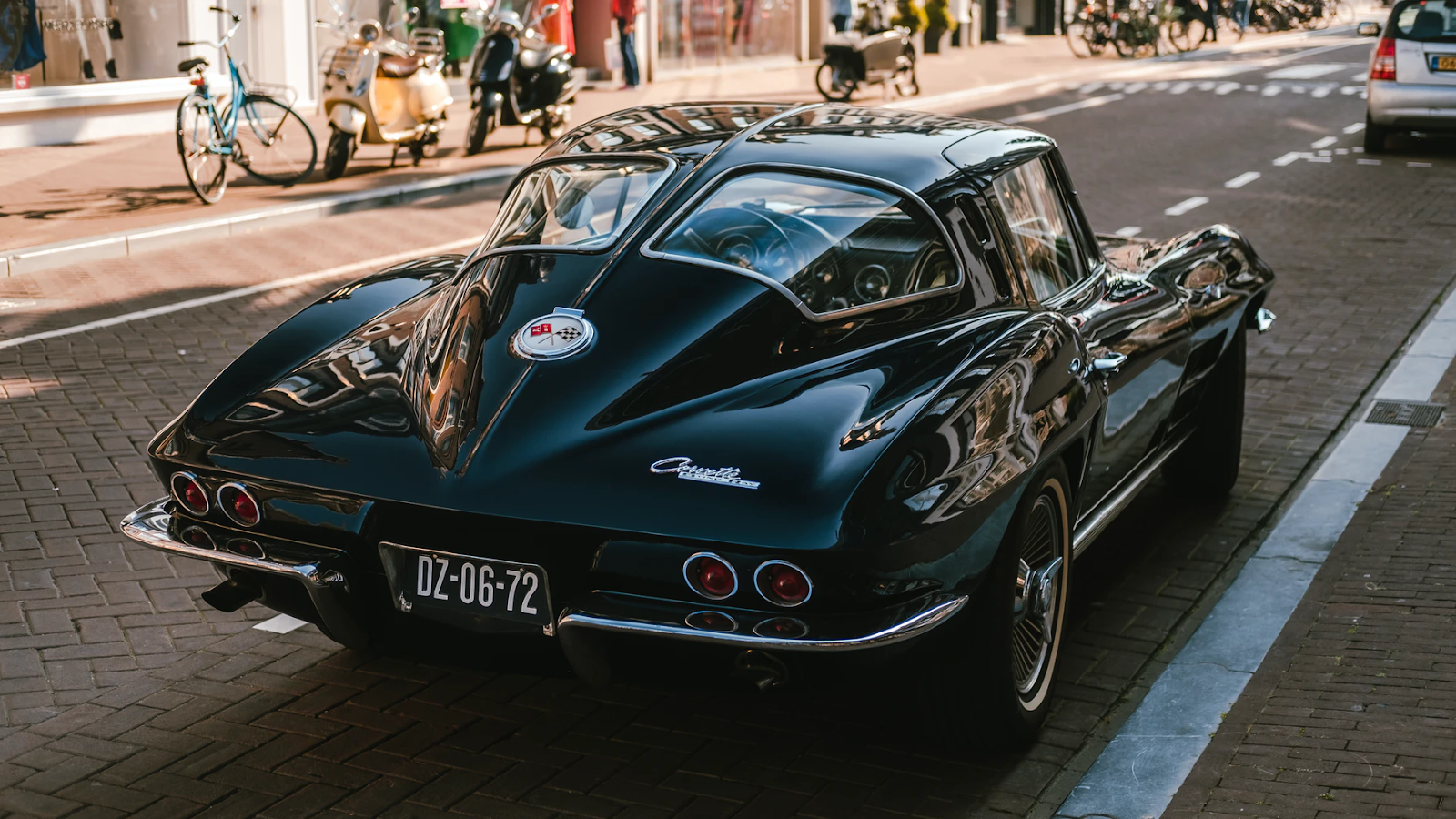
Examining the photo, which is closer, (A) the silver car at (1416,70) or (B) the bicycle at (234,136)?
(B) the bicycle at (234,136)

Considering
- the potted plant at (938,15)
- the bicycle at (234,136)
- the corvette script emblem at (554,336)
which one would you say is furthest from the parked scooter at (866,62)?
the corvette script emblem at (554,336)

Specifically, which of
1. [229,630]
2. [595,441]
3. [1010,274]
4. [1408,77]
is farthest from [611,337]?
[1408,77]

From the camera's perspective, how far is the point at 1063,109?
837 inches

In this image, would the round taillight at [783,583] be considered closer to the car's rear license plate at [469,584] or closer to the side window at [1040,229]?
the car's rear license plate at [469,584]

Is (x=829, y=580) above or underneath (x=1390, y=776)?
above

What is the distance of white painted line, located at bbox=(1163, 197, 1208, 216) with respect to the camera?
13.0 m

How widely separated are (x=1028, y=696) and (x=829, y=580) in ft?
3.37

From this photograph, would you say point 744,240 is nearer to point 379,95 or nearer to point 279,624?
point 279,624

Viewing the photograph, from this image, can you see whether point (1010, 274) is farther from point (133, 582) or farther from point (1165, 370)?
point (133, 582)

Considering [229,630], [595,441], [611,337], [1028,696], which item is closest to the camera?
[595,441]

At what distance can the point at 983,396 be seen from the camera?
3658mm

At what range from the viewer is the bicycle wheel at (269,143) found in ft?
44.2

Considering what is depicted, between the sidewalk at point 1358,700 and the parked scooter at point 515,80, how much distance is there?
11.6 meters

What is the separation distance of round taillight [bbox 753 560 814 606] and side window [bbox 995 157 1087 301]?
5.06ft
